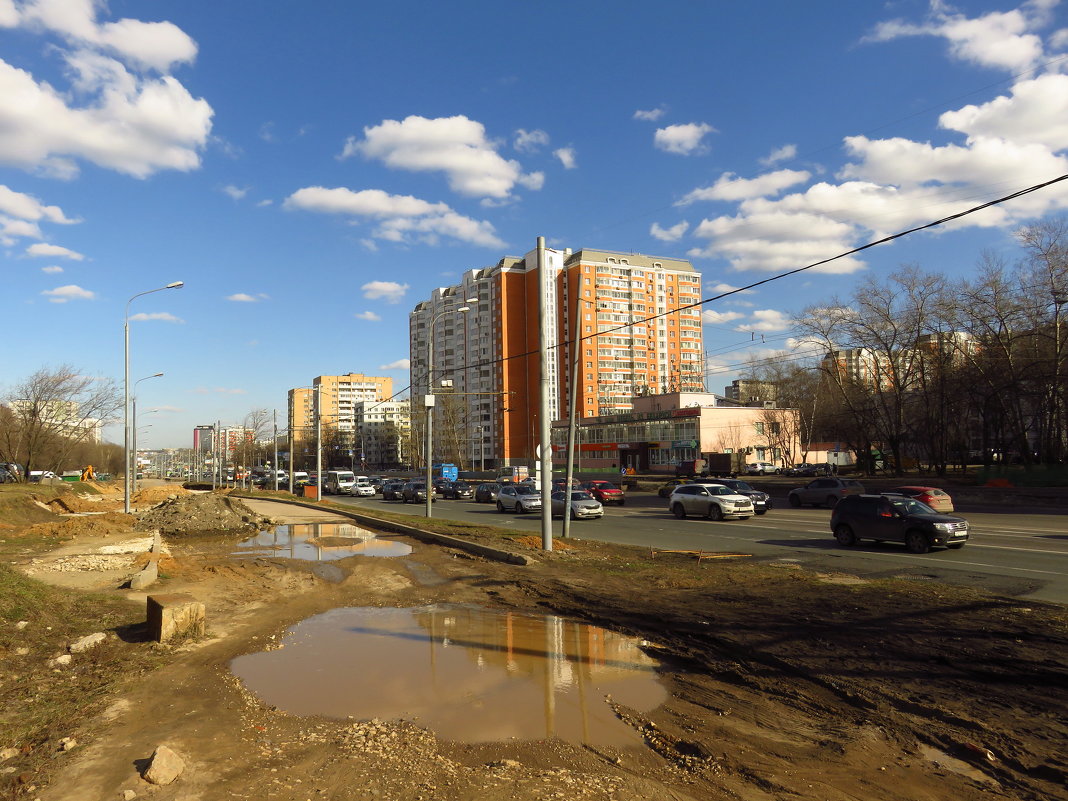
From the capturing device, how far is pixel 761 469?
8356cm

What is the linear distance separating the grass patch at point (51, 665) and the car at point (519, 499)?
84.0 ft

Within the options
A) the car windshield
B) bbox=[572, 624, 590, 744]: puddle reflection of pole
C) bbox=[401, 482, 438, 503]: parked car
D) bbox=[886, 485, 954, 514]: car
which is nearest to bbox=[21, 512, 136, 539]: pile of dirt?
bbox=[401, 482, 438, 503]: parked car

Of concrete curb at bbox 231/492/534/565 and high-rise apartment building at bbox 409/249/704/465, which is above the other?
high-rise apartment building at bbox 409/249/704/465

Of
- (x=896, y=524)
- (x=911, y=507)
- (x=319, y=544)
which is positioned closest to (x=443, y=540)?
(x=319, y=544)

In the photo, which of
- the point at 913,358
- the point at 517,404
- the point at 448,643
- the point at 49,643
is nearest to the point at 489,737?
the point at 448,643

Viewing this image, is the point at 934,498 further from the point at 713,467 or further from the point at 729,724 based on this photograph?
the point at 713,467

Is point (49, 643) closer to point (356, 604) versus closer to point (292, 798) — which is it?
point (356, 604)

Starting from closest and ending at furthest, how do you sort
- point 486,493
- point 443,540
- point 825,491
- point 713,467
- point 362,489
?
point 443,540 → point 825,491 → point 486,493 → point 362,489 → point 713,467

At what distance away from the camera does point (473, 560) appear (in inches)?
729

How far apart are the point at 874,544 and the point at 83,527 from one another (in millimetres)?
28419

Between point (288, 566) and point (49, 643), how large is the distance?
30.9 feet

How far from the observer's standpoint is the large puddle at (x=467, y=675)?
6852mm

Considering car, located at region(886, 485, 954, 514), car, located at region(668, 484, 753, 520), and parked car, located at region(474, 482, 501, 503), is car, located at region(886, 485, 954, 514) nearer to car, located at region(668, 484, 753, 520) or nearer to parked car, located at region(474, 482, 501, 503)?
car, located at region(668, 484, 753, 520)

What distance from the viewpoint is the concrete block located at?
9.84 m
